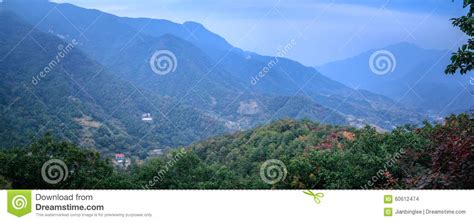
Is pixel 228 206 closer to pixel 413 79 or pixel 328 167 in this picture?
pixel 328 167

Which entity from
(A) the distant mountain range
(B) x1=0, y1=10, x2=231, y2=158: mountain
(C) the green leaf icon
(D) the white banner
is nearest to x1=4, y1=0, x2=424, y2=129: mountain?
(A) the distant mountain range

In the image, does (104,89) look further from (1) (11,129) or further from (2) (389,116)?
(2) (389,116)

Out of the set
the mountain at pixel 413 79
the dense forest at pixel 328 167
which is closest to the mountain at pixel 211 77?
the mountain at pixel 413 79

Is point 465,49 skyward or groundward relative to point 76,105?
groundward

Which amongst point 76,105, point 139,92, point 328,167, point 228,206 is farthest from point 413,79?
point 228,206

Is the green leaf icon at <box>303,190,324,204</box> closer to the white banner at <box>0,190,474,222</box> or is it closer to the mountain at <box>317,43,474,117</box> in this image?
the white banner at <box>0,190,474,222</box>
